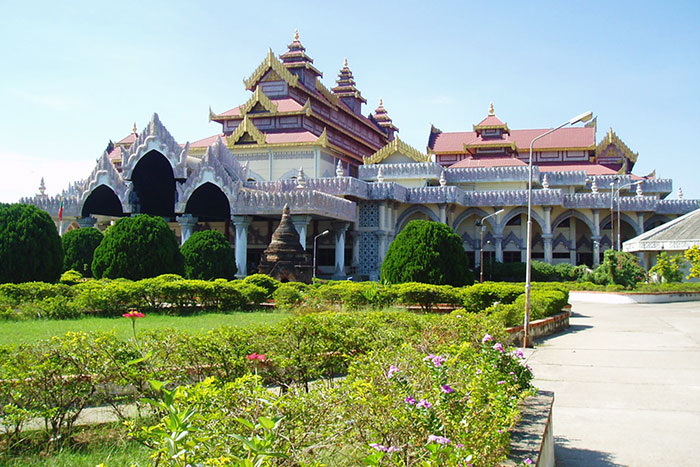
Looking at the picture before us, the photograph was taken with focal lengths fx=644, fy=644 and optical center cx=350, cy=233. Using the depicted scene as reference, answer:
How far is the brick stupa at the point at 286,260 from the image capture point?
21.7 meters

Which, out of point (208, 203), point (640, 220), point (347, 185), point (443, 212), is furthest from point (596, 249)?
point (208, 203)

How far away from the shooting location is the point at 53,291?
48.9 ft

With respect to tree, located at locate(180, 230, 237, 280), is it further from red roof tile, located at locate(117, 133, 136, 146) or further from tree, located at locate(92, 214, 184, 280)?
red roof tile, located at locate(117, 133, 136, 146)

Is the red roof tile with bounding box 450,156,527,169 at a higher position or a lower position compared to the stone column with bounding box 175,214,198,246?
higher

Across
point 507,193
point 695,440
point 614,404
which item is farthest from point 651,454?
point 507,193

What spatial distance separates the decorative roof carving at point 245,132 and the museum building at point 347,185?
0.07 meters

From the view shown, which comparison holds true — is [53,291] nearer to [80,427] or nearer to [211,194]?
[80,427]

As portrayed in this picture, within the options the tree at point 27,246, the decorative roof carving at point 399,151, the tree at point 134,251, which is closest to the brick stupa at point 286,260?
the tree at point 134,251

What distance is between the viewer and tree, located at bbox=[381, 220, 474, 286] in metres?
19.0

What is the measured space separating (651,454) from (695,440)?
2.45 ft

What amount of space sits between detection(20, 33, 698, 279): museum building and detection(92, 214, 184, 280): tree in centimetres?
974

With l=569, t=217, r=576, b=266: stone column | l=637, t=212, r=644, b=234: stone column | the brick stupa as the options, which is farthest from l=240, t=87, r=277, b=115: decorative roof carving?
l=637, t=212, r=644, b=234: stone column

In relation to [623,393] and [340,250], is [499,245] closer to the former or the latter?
[340,250]

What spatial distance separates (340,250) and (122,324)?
71.4ft
